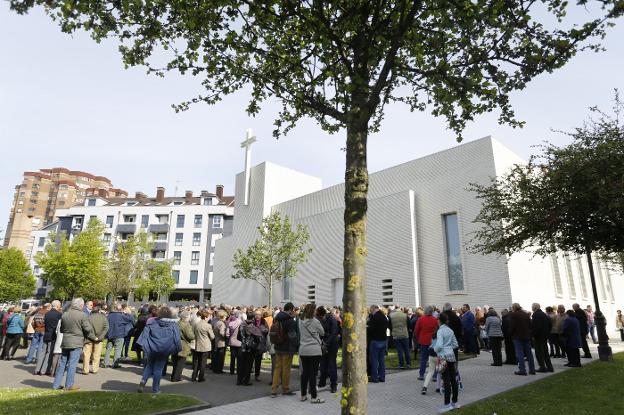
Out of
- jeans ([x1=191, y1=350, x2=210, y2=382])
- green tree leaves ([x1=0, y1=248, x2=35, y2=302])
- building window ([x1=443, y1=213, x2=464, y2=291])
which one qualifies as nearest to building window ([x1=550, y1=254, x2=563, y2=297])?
building window ([x1=443, y1=213, x2=464, y2=291])

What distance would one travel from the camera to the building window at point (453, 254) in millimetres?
24911

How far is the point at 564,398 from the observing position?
8.73 metres

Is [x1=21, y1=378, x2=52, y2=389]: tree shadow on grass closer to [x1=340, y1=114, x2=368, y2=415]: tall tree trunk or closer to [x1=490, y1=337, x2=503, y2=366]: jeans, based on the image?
[x1=340, y1=114, x2=368, y2=415]: tall tree trunk

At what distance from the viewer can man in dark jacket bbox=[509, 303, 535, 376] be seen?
11578 mm

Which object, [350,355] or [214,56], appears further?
[214,56]

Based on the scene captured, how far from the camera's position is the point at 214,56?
22.9 feet

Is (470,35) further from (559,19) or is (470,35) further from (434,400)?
(434,400)

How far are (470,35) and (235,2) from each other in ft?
12.0

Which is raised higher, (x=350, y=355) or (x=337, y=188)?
(x=337, y=188)

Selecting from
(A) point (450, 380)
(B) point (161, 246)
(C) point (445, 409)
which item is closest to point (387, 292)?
(A) point (450, 380)

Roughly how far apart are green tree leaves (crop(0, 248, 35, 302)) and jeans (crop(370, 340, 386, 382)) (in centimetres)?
5963

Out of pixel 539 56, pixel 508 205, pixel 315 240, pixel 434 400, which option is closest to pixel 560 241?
pixel 508 205

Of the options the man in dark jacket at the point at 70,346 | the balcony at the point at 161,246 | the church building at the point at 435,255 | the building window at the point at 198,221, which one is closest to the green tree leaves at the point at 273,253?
the church building at the point at 435,255

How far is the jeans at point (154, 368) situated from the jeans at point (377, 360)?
5.06 meters
